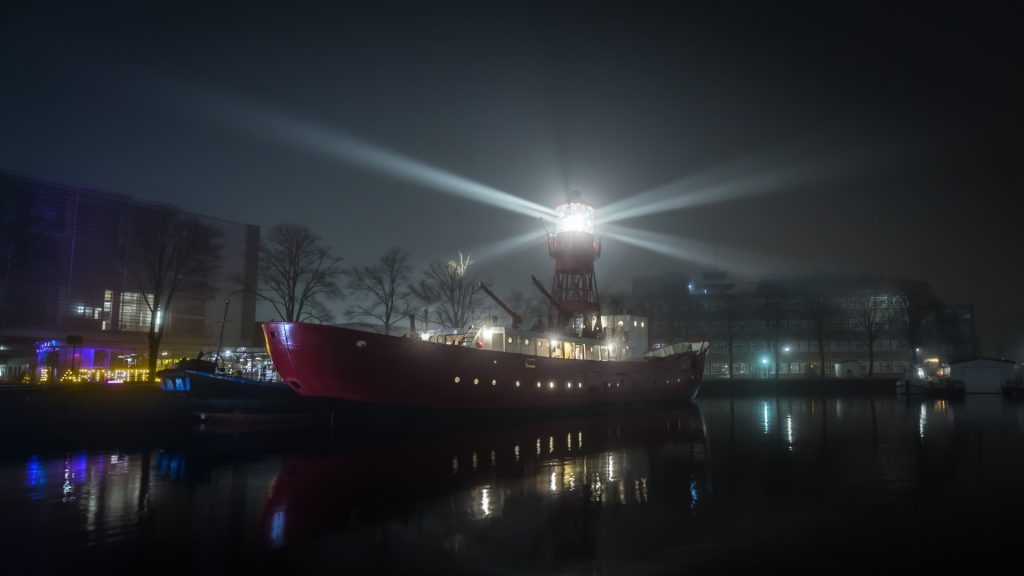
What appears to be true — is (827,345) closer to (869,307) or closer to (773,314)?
(869,307)

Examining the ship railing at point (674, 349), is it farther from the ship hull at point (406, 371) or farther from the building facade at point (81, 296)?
the building facade at point (81, 296)

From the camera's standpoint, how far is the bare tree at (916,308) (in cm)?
7862

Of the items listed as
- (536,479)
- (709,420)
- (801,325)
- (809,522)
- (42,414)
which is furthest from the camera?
(801,325)

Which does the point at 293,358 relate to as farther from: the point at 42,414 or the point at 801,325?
the point at 801,325

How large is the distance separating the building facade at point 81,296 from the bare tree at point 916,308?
8373 centimetres

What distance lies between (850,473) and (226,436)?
2384 centimetres

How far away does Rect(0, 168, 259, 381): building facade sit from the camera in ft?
134

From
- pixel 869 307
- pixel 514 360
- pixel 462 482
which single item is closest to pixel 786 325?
pixel 869 307

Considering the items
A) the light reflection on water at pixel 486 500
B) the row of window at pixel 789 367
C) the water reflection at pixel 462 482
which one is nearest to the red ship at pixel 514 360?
the light reflection on water at pixel 486 500

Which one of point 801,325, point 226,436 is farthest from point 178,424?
point 801,325

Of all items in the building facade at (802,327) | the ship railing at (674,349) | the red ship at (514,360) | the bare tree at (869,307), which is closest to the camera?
the red ship at (514,360)

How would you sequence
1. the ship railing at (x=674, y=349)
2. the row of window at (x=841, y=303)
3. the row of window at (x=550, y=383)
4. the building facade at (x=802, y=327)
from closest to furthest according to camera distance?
the row of window at (x=550, y=383) → the ship railing at (x=674, y=349) → the building facade at (x=802, y=327) → the row of window at (x=841, y=303)

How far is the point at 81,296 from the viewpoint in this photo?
4516 cm

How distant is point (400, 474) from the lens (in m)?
15.5
